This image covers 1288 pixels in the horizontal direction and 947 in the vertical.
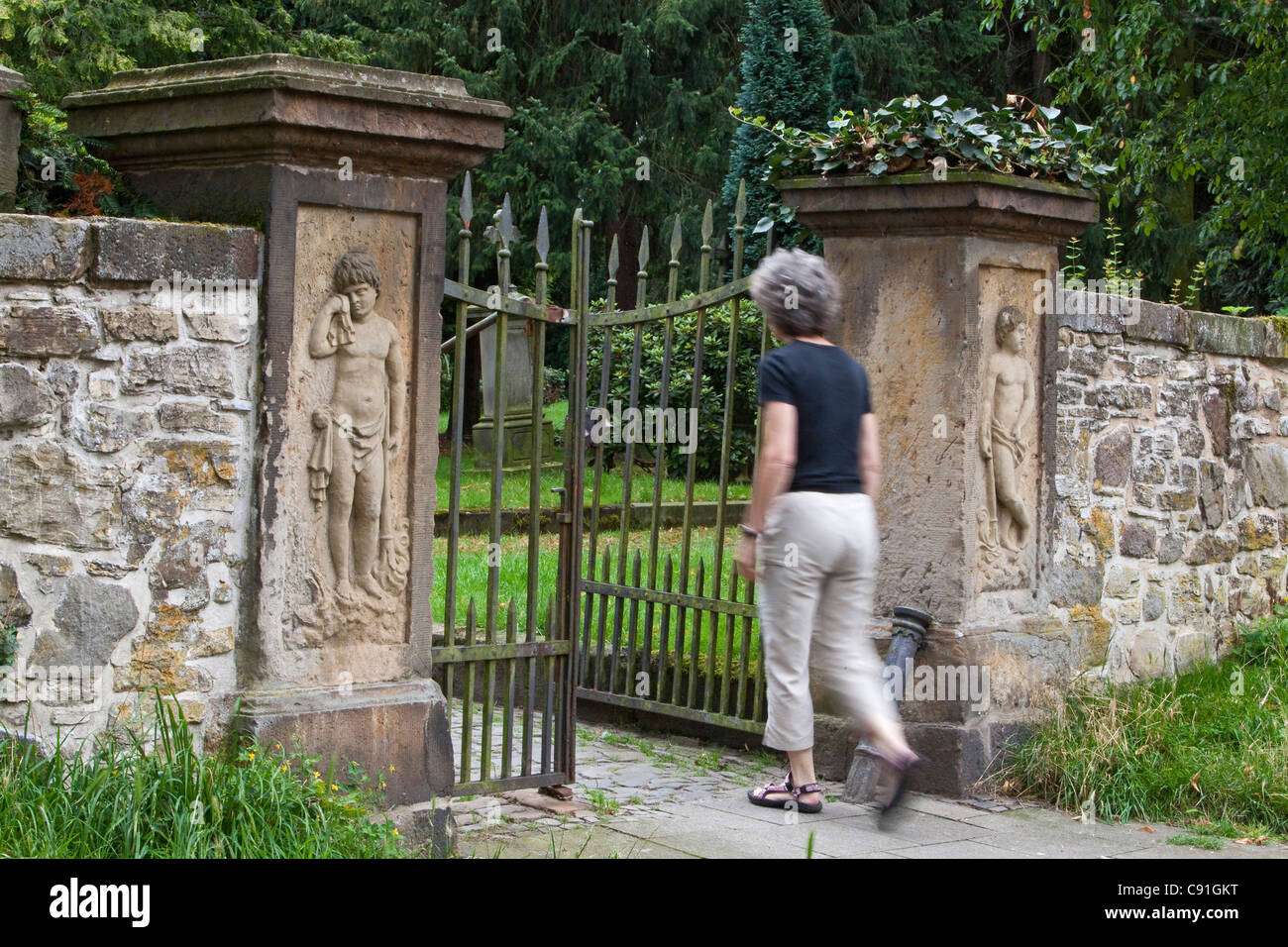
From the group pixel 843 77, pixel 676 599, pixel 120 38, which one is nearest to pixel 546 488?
pixel 120 38

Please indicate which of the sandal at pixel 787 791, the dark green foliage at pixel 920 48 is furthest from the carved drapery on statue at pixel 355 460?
the dark green foliage at pixel 920 48

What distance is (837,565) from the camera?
432 centimetres

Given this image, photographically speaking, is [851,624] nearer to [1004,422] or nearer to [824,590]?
[824,590]

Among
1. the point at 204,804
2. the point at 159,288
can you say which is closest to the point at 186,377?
the point at 159,288

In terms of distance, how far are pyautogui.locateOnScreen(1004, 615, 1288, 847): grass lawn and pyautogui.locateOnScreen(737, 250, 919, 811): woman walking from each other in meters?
1.55

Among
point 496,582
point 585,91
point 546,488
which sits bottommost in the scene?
point 496,582

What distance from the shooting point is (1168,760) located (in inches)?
221

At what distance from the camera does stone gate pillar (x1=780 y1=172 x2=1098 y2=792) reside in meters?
5.66

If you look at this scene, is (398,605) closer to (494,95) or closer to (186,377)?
(186,377)

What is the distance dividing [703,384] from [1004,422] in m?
6.54

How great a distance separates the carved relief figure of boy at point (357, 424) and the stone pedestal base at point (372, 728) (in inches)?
12.2

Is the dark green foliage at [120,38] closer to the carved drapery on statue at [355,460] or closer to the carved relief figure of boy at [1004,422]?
the carved drapery on statue at [355,460]

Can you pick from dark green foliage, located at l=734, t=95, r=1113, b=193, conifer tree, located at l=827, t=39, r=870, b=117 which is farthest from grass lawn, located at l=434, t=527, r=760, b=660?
conifer tree, located at l=827, t=39, r=870, b=117
